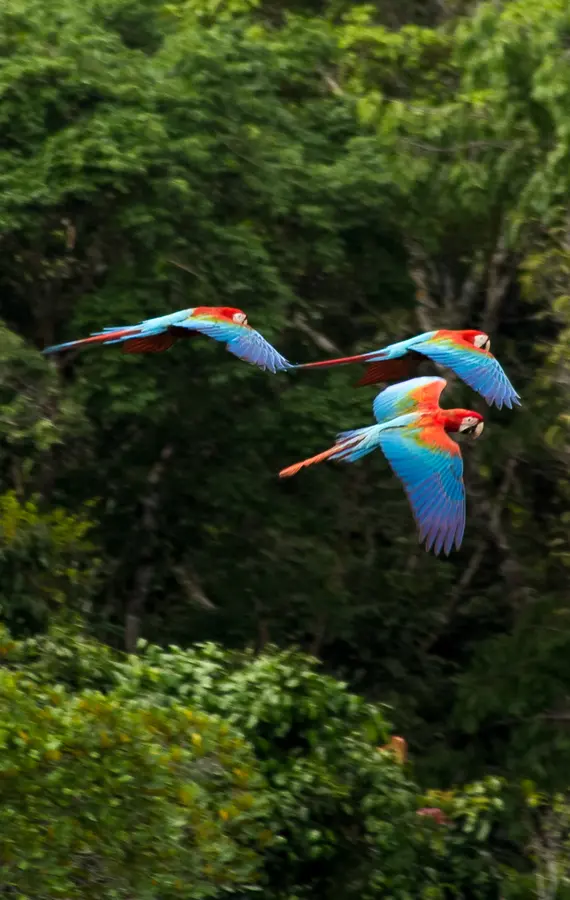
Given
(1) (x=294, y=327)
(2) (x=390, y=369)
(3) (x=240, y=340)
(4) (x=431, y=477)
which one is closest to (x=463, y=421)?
(4) (x=431, y=477)

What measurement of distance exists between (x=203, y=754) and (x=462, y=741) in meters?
5.87

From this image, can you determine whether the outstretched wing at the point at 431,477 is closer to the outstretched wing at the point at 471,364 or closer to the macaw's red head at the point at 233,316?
the outstretched wing at the point at 471,364

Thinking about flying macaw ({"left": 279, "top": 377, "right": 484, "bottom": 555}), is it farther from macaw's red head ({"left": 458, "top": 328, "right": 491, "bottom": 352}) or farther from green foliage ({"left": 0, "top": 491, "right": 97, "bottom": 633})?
green foliage ({"left": 0, "top": 491, "right": 97, "bottom": 633})

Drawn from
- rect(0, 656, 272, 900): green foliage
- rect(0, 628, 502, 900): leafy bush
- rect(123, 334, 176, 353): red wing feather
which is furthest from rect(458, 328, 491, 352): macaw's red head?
rect(0, 628, 502, 900): leafy bush

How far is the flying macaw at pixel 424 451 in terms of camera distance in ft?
20.7

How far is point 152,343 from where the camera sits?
777 cm

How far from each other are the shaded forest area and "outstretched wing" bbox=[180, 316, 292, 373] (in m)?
2.24

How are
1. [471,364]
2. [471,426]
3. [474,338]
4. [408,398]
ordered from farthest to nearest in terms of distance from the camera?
[474,338]
[471,364]
[408,398]
[471,426]

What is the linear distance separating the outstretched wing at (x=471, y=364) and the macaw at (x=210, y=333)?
1.81ft

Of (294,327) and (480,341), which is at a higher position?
(480,341)

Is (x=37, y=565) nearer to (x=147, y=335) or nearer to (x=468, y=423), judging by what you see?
(x=147, y=335)

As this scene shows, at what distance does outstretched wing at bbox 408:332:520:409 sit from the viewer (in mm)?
6926

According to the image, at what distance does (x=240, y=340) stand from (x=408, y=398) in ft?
2.59

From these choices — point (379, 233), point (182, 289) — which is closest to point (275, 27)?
point (379, 233)
